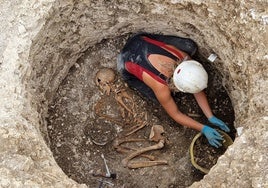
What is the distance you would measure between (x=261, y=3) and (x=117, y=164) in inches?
Result: 75.3

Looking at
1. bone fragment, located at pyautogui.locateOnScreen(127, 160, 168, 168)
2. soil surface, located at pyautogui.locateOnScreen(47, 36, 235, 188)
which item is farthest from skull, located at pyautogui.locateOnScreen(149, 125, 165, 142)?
bone fragment, located at pyautogui.locateOnScreen(127, 160, 168, 168)

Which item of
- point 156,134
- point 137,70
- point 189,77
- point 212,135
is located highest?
point 189,77

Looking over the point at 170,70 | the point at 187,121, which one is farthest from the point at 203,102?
the point at 170,70

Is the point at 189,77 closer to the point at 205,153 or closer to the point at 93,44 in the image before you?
the point at 205,153

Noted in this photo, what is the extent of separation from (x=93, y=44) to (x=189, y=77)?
108 cm

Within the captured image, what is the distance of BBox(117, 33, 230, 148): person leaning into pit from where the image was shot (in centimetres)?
406

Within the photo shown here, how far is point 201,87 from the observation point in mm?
4066

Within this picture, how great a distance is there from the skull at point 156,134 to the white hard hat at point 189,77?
0.56 meters

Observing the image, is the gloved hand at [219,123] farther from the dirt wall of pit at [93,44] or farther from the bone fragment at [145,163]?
the bone fragment at [145,163]

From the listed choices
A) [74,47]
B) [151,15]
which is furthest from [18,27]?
[151,15]

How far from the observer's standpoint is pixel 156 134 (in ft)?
14.7

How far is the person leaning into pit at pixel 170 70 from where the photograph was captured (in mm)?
4062

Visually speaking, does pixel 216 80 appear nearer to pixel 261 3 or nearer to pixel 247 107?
pixel 247 107

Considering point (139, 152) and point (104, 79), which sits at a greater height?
point (104, 79)
